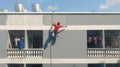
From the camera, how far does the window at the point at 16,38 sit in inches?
1175

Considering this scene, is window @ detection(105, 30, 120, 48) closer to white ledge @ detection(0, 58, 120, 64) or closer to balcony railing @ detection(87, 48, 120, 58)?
balcony railing @ detection(87, 48, 120, 58)

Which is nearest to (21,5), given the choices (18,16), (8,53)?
(18,16)

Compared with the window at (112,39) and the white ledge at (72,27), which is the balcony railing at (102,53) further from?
the white ledge at (72,27)

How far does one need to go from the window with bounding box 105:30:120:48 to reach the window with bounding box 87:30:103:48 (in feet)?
1.87

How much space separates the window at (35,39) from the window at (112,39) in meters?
5.21

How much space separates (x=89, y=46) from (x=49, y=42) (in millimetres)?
3158

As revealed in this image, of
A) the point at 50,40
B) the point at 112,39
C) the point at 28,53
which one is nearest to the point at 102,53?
the point at 112,39

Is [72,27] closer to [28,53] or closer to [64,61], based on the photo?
[64,61]

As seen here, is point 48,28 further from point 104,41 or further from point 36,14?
point 104,41

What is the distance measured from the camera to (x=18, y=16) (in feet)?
98.1

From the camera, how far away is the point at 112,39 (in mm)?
30562

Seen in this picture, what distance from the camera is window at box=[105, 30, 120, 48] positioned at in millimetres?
30422

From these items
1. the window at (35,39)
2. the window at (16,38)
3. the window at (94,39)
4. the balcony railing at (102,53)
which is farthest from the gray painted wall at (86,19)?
the window at (16,38)

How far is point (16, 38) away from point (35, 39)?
1.50 metres
